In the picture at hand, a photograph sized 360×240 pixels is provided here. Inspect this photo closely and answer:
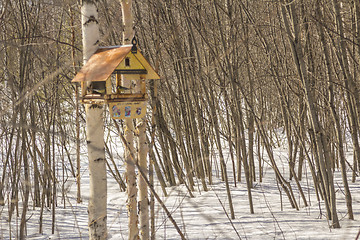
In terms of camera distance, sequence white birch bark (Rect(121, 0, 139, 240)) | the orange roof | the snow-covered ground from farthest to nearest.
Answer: the snow-covered ground < white birch bark (Rect(121, 0, 139, 240)) < the orange roof

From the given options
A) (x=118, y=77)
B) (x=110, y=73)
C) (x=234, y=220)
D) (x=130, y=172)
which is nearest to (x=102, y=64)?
(x=110, y=73)

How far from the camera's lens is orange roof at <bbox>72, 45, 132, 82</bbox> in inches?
102

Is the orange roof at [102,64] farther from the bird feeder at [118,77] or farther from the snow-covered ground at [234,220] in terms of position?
the snow-covered ground at [234,220]

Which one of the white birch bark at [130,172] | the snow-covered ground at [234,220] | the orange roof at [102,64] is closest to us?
the orange roof at [102,64]

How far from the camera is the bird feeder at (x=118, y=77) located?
103 inches

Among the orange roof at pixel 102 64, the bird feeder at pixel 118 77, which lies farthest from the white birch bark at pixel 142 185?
the orange roof at pixel 102 64

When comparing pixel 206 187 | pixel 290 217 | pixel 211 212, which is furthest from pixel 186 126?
pixel 290 217

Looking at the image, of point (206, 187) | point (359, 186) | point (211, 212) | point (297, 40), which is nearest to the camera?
point (297, 40)

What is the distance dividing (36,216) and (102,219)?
2702 millimetres

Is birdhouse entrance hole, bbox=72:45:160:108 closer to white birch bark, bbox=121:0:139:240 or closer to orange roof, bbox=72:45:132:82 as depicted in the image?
orange roof, bbox=72:45:132:82

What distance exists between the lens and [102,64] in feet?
8.62

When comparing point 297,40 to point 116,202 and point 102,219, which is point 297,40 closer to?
point 102,219

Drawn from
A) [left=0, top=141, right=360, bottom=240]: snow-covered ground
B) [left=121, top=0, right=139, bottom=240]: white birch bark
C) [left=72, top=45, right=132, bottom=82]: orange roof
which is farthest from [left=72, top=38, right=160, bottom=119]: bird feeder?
[left=0, top=141, right=360, bottom=240]: snow-covered ground

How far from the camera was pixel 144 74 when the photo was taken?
3158mm
